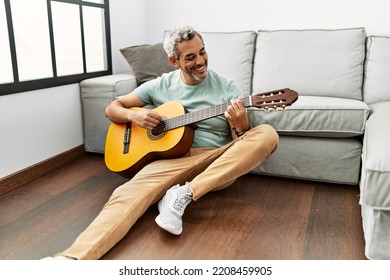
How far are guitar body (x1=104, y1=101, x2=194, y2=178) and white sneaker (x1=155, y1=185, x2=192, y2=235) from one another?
8.2 inches

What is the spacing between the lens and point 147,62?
2453mm

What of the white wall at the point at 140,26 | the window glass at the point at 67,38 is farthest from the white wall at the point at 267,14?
the window glass at the point at 67,38

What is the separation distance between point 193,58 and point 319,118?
74 cm

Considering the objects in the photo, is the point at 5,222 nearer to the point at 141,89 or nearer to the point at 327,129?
the point at 141,89

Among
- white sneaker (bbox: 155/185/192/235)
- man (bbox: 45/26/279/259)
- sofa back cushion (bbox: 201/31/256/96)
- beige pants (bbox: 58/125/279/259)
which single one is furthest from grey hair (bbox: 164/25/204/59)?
sofa back cushion (bbox: 201/31/256/96)

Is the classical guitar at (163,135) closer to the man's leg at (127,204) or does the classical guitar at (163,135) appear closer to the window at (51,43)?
the man's leg at (127,204)

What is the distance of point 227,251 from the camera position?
136cm

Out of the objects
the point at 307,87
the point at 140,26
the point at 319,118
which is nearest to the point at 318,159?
the point at 319,118

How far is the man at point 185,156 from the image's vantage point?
4.58ft

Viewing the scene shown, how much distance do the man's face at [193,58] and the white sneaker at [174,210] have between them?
0.53 meters

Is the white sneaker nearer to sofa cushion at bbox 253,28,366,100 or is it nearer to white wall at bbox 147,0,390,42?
sofa cushion at bbox 253,28,366,100

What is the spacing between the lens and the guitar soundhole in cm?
166

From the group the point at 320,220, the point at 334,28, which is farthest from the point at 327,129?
the point at 334,28

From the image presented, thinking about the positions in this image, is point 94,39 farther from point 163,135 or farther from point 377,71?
point 377,71
